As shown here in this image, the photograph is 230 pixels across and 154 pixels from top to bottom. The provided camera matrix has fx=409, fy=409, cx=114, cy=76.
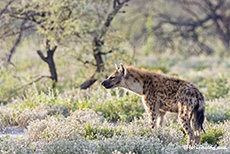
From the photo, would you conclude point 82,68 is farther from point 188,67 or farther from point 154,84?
point 188,67

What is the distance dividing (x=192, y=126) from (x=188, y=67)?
12123 millimetres

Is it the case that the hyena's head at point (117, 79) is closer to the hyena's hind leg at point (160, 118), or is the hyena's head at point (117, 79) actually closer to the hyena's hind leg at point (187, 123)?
the hyena's hind leg at point (160, 118)

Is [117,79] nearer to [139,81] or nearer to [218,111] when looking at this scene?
[139,81]

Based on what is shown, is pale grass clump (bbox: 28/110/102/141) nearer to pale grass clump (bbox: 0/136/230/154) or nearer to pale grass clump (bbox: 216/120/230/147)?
pale grass clump (bbox: 0/136/230/154)

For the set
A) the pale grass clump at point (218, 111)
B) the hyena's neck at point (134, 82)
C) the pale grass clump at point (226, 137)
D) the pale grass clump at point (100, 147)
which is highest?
the hyena's neck at point (134, 82)

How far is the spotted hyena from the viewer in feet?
21.2

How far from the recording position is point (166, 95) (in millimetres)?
6773

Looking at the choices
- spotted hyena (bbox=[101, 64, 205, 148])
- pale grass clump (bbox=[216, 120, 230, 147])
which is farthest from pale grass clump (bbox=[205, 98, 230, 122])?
spotted hyena (bbox=[101, 64, 205, 148])

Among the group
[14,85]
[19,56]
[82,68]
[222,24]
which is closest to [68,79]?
[82,68]

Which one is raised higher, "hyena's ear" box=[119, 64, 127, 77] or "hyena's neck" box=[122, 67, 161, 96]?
"hyena's ear" box=[119, 64, 127, 77]

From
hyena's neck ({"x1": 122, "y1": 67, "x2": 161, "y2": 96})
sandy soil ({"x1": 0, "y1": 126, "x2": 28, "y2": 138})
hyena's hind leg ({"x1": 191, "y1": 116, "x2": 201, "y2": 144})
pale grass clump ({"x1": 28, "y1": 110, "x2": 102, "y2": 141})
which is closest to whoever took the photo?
pale grass clump ({"x1": 28, "y1": 110, "x2": 102, "y2": 141})

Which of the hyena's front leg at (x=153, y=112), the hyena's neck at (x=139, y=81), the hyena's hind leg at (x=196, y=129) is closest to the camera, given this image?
the hyena's hind leg at (x=196, y=129)

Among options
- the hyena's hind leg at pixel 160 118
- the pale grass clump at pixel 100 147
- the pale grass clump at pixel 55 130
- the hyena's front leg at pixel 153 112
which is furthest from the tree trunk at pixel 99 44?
the pale grass clump at pixel 100 147

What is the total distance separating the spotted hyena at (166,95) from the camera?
6.45 m
